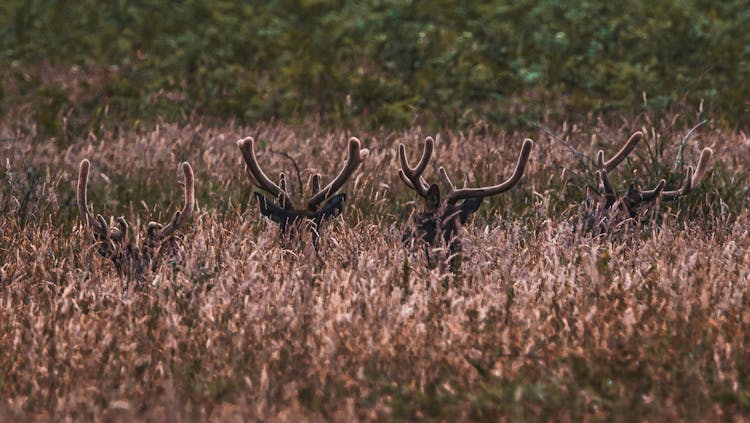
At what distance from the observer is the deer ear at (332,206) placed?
5711 mm

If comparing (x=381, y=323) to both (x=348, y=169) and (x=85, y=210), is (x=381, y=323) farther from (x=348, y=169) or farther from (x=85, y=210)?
(x=85, y=210)

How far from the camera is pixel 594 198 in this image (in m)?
6.17

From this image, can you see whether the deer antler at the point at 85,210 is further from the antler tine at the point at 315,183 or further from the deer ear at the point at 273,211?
the antler tine at the point at 315,183

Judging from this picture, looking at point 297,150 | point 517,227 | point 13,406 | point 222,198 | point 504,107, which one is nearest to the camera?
point 13,406

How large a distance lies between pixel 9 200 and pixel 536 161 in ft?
11.4

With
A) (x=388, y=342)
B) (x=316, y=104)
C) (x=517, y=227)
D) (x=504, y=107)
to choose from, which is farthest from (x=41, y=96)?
(x=388, y=342)

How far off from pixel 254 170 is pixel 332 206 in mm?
440

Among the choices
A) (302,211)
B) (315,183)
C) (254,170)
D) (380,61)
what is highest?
(254,170)

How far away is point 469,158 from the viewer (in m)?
8.16

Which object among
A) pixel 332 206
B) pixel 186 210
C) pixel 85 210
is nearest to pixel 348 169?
pixel 332 206

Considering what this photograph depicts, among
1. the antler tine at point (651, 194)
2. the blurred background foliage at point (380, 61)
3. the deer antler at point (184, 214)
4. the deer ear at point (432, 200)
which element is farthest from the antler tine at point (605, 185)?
the blurred background foliage at point (380, 61)

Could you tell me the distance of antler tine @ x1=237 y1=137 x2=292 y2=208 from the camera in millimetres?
5434

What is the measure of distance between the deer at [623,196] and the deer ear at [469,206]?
63 centimetres

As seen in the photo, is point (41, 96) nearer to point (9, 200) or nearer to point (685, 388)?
point (9, 200)
